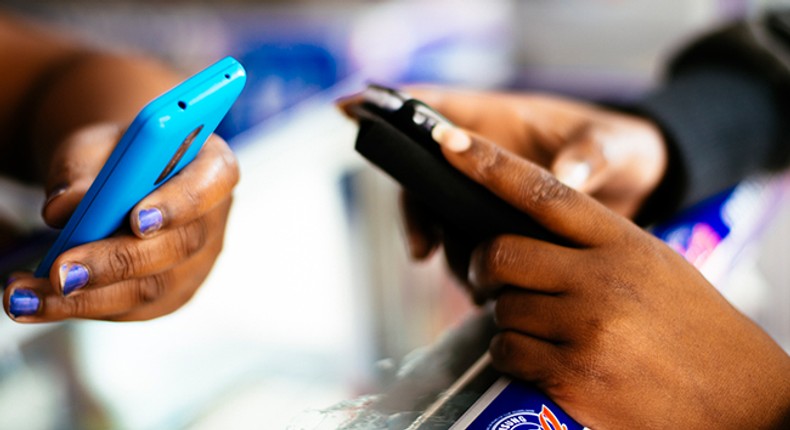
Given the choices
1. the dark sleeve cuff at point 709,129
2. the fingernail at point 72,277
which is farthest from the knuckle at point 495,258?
the dark sleeve cuff at point 709,129

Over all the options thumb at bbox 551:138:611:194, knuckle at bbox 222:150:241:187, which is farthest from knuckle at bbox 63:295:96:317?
thumb at bbox 551:138:611:194

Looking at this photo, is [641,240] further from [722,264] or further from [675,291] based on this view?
[722,264]

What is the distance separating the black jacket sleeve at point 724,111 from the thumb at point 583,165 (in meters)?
0.10

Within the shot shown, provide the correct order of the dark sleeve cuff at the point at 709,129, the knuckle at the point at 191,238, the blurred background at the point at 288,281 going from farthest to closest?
the dark sleeve cuff at the point at 709,129
the blurred background at the point at 288,281
the knuckle at the point at 191,238

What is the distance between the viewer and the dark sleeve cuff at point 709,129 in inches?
29.9

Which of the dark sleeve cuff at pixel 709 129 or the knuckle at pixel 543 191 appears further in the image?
the dark sleeve cuff at pixel 709 129

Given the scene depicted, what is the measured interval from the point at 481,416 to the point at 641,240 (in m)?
0.14

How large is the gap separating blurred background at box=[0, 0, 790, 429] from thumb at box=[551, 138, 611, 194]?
0.47 ft

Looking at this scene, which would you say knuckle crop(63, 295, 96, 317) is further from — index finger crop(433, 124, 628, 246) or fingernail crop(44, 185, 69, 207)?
index finger crop(433, 124, 628, 246)

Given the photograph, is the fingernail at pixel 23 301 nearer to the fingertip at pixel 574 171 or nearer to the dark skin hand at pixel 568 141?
the dark skin hand at pixel 568 141

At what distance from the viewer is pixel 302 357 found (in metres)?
0.68

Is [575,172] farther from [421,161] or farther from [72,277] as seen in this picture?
[72,277]

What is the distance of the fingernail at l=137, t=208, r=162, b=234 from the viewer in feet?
1.34

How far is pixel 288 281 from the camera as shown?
78 centimetres
